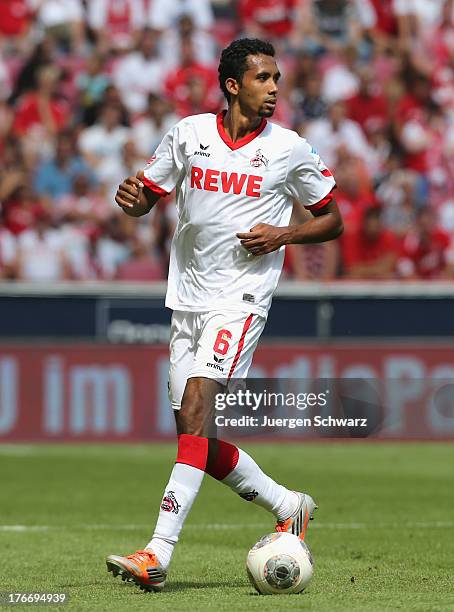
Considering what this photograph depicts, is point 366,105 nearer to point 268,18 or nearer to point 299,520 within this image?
point 268,18

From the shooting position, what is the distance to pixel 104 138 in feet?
59.0

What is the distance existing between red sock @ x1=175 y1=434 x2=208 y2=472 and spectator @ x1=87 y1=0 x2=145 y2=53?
1336 centimetres

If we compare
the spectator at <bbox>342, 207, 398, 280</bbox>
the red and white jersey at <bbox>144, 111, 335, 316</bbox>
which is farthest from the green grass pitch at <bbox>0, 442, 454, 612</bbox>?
the spectator at <bbox>342, 207, 398, 280</bbox>

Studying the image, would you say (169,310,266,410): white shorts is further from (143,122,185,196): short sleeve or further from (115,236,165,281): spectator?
(115,236,165,281): spectator

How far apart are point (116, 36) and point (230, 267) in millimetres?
13102

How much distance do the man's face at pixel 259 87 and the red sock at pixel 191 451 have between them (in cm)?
156

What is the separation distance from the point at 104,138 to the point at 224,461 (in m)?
11.8

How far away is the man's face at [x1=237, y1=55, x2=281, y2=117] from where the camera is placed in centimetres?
661

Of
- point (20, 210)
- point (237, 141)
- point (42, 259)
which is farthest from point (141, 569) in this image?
point (20, 210)

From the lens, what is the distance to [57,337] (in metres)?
15.6

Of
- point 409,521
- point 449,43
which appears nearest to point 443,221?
point 449,43

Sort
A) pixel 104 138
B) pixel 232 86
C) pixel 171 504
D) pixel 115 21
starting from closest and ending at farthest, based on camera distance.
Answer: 1. pixel 171 504
2. pixel 232 86
3. pixel 104 138
4. pixel 115 21

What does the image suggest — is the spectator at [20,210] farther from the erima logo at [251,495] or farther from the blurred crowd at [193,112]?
the erima logo at [251,495]

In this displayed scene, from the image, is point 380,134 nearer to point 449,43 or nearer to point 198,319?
point 449,43
